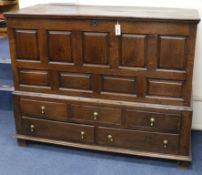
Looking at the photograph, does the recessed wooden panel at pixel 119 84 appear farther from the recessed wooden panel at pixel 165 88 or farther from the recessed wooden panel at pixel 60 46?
the recessed wooden panel at pixel 60 46

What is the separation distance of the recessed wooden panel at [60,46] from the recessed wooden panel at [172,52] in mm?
613

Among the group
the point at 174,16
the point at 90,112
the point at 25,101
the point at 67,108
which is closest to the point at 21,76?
the point at 25,101

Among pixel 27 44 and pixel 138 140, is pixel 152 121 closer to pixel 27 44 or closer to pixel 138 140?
pixel 138 140

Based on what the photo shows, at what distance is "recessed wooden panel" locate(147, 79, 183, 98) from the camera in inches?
84.4

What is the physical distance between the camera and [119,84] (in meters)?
2.25

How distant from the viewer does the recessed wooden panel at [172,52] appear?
204cm

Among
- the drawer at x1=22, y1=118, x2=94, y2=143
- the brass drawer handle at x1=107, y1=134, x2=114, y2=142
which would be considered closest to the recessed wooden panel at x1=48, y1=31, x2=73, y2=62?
the drawer at x1=22, y1=118, x2=94, y2=143

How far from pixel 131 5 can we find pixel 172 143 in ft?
3.58

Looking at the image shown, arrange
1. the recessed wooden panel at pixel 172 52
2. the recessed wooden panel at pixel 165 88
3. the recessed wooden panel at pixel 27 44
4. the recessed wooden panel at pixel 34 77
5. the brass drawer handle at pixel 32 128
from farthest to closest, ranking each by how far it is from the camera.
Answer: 1. the brass drawer handle at pixel 32 128
2. the recessed wooden panel at pixel 34 77
3. the recessed wooden panel at pixel 27 44
4. the recessed wooden panel at pixel 165 88
5. the recessed wooden panel at pixel 172 52

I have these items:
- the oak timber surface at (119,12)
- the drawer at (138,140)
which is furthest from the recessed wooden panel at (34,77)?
the drawer at (138,140)

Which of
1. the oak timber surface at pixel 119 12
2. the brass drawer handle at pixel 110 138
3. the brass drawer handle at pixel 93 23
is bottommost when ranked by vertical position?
the brass drawer handle at pixel 110 138

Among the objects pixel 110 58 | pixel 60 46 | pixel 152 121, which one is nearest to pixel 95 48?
pixel 110 58

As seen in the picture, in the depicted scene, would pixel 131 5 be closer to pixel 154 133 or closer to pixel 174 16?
pixel 174 16

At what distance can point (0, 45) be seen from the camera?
134 inches
